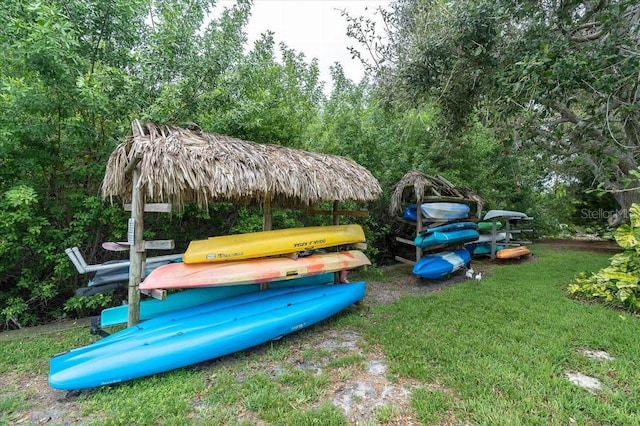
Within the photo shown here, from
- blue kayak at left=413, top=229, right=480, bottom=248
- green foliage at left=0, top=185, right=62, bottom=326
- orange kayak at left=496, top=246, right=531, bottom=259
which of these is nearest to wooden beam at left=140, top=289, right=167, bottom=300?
green foliage at left=0, top=185, right=62, bottom=326

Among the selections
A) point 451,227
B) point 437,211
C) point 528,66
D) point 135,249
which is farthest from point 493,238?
point 135,249

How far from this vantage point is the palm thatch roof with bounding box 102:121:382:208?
3062 millimetres

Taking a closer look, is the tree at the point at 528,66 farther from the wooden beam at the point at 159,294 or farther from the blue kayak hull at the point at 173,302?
the wooden beam at the point at 159,294

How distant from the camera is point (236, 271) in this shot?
138 inches

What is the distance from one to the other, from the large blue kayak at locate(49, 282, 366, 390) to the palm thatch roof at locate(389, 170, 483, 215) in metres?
3.39

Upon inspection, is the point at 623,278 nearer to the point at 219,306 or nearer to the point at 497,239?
the point at 497,239

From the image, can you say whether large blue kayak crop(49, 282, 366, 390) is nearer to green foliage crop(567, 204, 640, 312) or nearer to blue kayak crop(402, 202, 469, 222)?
blue kayak crop(402, 202, 469, 222)

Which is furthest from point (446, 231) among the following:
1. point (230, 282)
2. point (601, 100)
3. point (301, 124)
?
point (230, 282)

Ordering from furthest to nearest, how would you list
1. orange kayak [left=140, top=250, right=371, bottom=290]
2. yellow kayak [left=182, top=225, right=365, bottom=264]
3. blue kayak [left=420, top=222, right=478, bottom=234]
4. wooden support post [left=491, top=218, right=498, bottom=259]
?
1. wooden support post [left=491, top=218, right=498, bottom=259]
2. blue kayak [left=420, top=222, right=478, bottom=234]
3. yellow kayak [left=182, top=225, right=365, bottom=264]
4. orange kayak [left=140, top=250, right=371, bottom=290]

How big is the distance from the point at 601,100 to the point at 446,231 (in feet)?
11.5

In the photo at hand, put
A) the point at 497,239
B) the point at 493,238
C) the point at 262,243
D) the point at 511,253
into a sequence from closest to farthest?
1. the point at 262,243
2. the point at 511,253
3. the point at 493,238
4. the point at 497,239

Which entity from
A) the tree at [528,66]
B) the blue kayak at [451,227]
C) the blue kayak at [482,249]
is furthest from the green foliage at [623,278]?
the blue kayak at [482,249]

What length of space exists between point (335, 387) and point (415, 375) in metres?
0.80

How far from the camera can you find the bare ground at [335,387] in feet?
7.68
